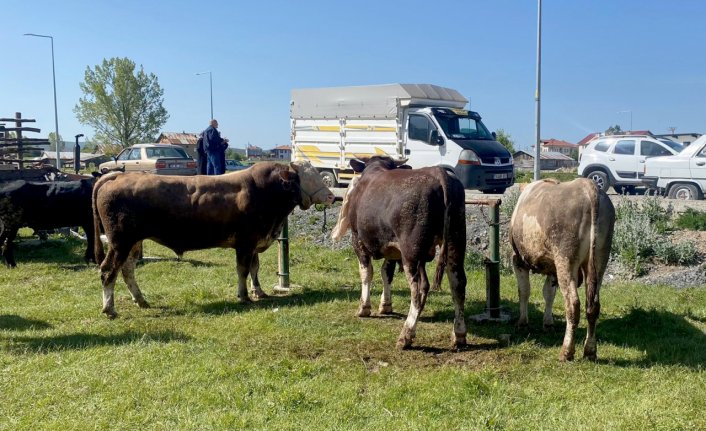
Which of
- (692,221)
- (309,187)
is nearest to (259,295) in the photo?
(309,187)

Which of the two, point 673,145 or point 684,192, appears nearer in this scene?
point 684,192

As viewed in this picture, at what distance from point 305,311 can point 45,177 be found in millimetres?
10331

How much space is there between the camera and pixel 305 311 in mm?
7973

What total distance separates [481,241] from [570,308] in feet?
20.5

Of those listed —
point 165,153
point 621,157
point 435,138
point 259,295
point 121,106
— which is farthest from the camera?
point 121,106

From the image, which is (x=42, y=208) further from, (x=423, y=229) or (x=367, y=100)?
(x=367, y=100)

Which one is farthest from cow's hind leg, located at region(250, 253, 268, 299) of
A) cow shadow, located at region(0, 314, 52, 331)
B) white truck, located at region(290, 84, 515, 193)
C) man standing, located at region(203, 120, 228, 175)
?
white truck, located at region(290, 84, 515, 193)

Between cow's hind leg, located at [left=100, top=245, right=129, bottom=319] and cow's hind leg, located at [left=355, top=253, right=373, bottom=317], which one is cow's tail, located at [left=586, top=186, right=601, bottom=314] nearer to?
cow's hind leg, located at [left=355, top=253, right=373, bottom=317]

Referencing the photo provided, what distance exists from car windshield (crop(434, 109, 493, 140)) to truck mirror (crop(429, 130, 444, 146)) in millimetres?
226

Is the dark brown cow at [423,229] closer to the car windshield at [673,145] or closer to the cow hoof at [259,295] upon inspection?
the cow hoof at [259,295]

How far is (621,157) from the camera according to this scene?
68.8 feet

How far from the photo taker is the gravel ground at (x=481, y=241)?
386 inches

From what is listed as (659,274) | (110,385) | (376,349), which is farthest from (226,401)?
(659,274)

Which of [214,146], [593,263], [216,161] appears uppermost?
[214,146]
